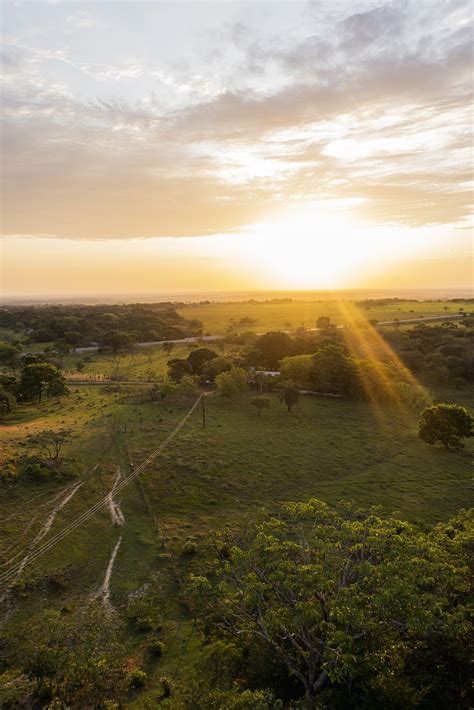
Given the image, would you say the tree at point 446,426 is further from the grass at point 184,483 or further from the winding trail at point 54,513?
the winding trail at point 54,513

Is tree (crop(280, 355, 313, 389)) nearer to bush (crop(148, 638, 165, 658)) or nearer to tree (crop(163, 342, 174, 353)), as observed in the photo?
tree (crop(163, 342, 174, 353))

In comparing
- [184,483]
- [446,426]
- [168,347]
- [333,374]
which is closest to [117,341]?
[168,347]

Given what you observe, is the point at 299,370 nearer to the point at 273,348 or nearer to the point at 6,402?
the point at 273,348

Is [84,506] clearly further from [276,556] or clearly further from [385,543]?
[385,543]

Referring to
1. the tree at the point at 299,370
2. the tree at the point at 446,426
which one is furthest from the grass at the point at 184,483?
the tree at the point at 299,370

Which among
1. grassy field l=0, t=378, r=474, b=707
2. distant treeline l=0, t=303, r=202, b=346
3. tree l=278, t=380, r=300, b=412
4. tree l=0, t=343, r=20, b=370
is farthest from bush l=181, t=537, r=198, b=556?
distant treeline l=0, t=303, r=202, b=346
